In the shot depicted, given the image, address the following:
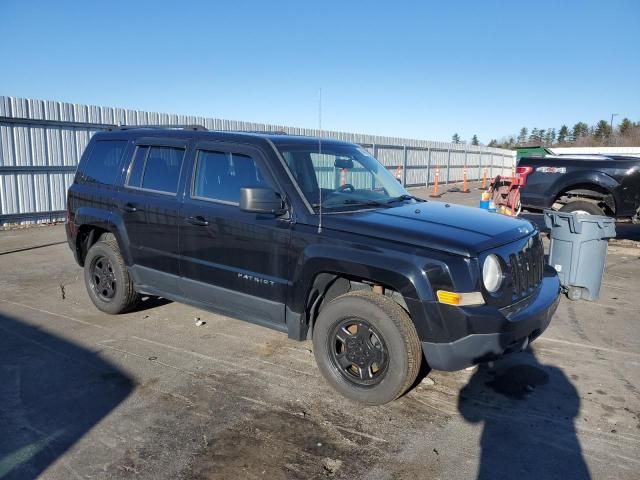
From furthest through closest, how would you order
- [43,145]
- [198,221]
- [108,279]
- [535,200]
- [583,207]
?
[43,145] → [535,200] → [583,207] → [108,279] → [198,221]

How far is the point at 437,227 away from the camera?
3.60 meters

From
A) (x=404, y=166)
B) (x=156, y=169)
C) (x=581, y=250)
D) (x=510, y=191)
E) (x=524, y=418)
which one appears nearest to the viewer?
(x=524, y=418)

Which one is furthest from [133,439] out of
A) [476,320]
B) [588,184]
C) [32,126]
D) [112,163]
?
[32,126]

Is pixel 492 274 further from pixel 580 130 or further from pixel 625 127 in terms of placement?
pixel 580 130

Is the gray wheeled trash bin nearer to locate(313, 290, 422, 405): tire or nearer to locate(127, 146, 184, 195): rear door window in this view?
locate(313, 290, 422, 405): tire

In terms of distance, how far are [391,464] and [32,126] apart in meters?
11.6

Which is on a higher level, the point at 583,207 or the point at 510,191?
the point at 510,191

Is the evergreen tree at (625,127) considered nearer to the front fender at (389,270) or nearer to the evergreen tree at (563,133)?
the evergreen tree at (563,133)

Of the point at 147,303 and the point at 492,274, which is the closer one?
the point at 492,274

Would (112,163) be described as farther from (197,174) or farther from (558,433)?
(558,433)

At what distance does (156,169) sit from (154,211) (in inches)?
17.9

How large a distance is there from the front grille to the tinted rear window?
402 centimetres

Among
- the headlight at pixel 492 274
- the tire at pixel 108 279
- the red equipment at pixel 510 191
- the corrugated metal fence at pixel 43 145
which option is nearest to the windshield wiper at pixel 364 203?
the headlight at pixel 492 274

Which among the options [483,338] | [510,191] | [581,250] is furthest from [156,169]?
[510,191]
